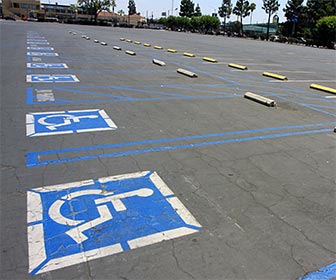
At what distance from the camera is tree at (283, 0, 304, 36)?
3221 inches

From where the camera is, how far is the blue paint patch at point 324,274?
3.33 meters

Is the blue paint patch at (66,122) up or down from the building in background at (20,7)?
down

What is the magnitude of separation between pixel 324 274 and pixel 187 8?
138m

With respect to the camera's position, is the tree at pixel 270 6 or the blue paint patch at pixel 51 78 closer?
the blue paint patch at pixel 51 78

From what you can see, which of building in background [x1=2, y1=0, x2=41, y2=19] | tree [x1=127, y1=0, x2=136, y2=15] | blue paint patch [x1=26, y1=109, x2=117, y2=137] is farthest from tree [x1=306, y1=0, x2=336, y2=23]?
building in background [x1=2, y1=0, x2=41, y2=19]

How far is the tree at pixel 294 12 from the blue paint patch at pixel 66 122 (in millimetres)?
86640

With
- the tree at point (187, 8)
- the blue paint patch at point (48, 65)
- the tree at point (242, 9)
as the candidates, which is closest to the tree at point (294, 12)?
the tree at point (242, 9)

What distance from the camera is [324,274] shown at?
3.39 m

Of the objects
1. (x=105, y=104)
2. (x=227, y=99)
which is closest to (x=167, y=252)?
(x=105, y=104)

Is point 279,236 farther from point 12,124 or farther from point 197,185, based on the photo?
point 12,124

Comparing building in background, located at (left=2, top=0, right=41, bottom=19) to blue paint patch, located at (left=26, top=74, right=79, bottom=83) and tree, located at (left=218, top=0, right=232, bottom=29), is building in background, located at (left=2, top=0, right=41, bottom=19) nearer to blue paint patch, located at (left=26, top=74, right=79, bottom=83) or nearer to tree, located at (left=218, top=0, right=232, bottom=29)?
tree, located at (left=218, top=0, right=232, bottom=29)

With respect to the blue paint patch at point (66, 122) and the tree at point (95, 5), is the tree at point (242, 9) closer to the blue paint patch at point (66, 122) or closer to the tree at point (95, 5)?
the tree at point (95, 5)

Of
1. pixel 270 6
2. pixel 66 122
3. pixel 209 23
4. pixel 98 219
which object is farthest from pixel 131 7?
pixel 98 219

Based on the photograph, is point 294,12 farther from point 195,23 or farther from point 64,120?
point 64,120
